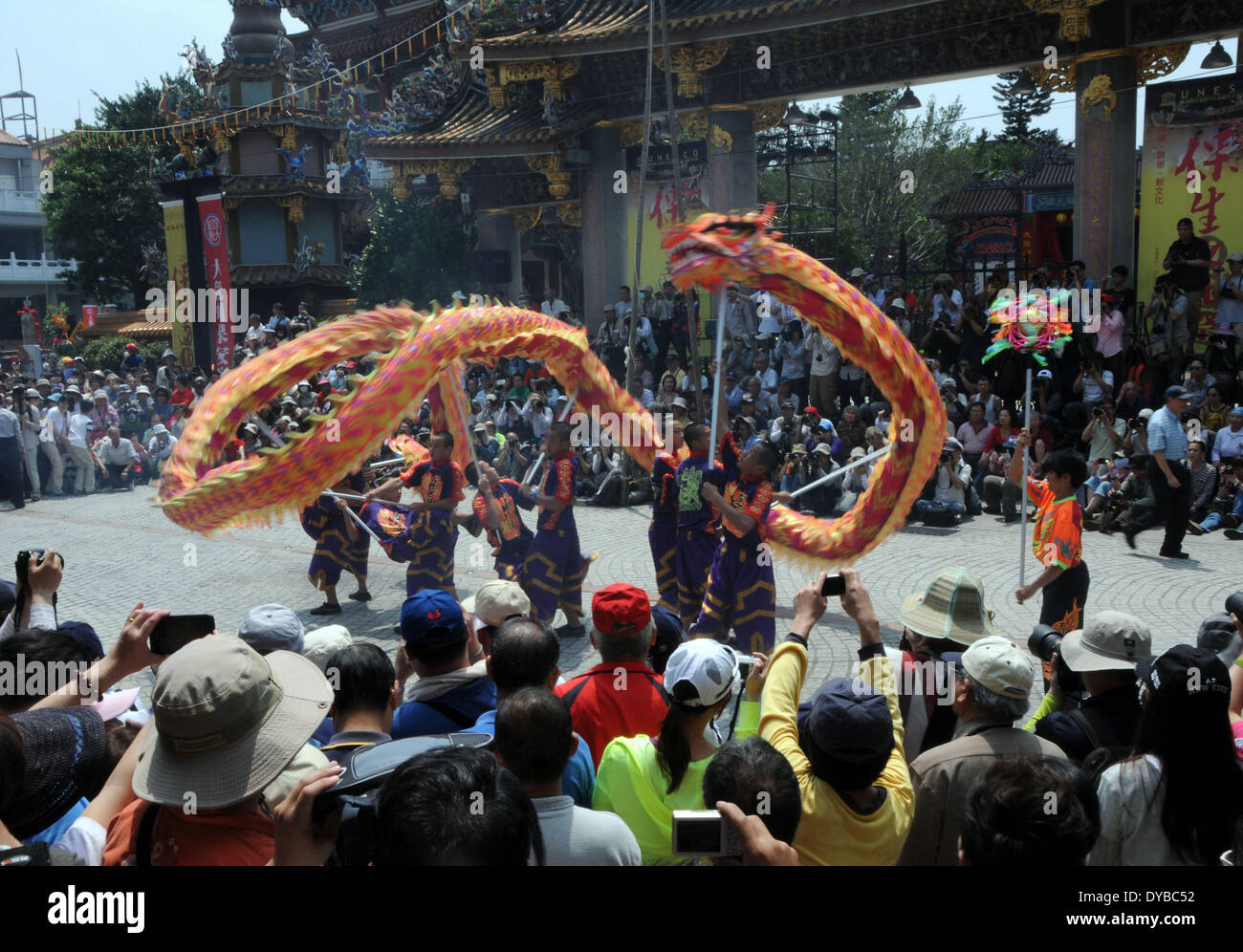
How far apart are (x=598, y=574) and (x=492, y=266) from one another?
10770 millimetres

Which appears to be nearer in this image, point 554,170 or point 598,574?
point 598,574

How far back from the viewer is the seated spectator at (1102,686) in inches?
121

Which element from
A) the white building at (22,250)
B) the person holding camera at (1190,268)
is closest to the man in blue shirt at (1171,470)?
the person holding camera at (1190,268)

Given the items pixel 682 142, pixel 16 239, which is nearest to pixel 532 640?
pixel 682 142

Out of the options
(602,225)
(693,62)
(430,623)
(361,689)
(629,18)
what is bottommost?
(361,689)

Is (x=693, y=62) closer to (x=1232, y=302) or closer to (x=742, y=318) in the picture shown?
(x=742, y=318)

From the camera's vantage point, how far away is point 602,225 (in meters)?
16.7

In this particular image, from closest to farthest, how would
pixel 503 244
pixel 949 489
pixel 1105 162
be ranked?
1. pixel 949 489
2. pixel 1105 162
3. pixel 503 244

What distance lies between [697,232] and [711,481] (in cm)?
142

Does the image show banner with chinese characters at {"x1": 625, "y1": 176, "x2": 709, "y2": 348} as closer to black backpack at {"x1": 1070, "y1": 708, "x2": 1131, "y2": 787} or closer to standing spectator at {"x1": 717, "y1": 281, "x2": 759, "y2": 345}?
standing spectator at {"x1": 717, "y1": 281, "x2": 759, "y2": 345}

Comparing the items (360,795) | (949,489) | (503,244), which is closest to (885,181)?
(503,244)

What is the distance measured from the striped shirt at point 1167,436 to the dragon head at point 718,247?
16.2 ft

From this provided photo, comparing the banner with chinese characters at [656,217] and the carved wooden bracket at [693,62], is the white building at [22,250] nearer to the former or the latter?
the banner with chinese characters at [656,217]
